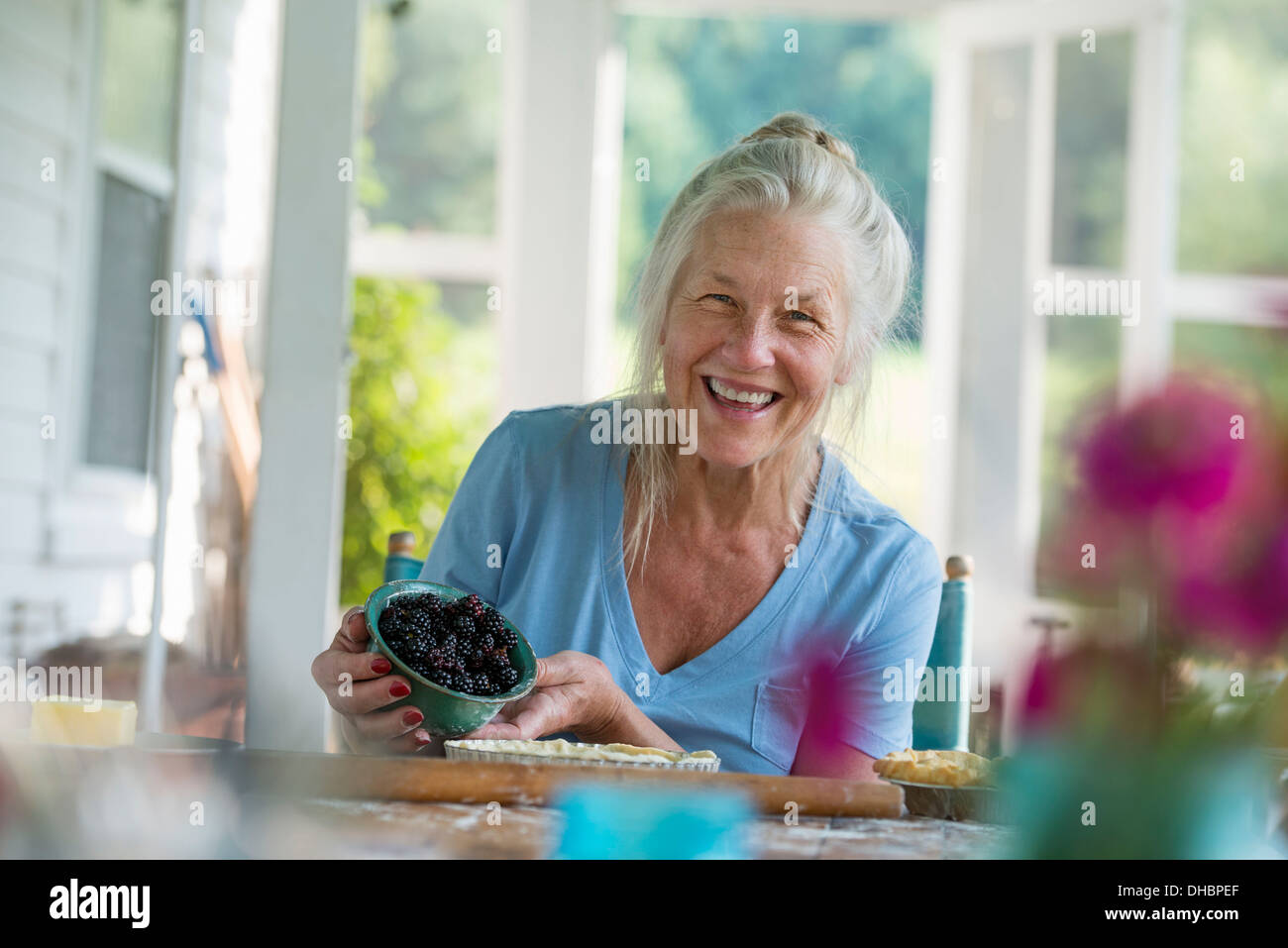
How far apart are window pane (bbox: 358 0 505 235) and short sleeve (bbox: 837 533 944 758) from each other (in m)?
3.01

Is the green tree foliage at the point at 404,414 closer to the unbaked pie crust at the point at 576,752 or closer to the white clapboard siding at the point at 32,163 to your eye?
the white clapboard siding at the point at 32,163

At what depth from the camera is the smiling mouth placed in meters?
1.54

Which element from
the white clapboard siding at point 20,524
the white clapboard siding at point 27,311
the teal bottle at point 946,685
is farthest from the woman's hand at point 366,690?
the white clapboard siding at point 27,311

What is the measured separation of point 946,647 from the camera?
1.72 m

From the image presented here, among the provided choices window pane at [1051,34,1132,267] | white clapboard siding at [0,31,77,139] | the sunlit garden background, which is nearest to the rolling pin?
the sunlit garden background

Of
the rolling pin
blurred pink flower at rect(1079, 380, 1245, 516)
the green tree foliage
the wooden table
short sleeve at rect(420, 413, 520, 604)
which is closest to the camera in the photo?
blurred pink flower at rect(1079, 380, 1245, 516)

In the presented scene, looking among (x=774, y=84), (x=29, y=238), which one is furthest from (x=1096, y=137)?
(x=29, y=238)

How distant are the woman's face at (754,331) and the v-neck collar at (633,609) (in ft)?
0.53

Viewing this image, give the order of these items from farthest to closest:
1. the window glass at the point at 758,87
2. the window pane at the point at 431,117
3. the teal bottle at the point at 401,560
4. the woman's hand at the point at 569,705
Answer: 1. the window glass at the point at 758,87
2. the window pane at the point at 431,117
3. the teal bottle at the point at 401,560
4. the woman's hand at the point at 569,705

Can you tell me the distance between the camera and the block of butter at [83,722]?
33.8 inches

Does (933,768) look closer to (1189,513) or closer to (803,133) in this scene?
(1189,513)

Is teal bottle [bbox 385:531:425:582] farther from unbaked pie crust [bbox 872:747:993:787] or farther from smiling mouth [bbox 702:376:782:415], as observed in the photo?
unbaked pie crust [bbox 872:747:993:787]

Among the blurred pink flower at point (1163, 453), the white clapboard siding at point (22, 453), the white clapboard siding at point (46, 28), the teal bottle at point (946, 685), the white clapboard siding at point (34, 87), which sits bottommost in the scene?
the teal bottle at point (946, 685)
